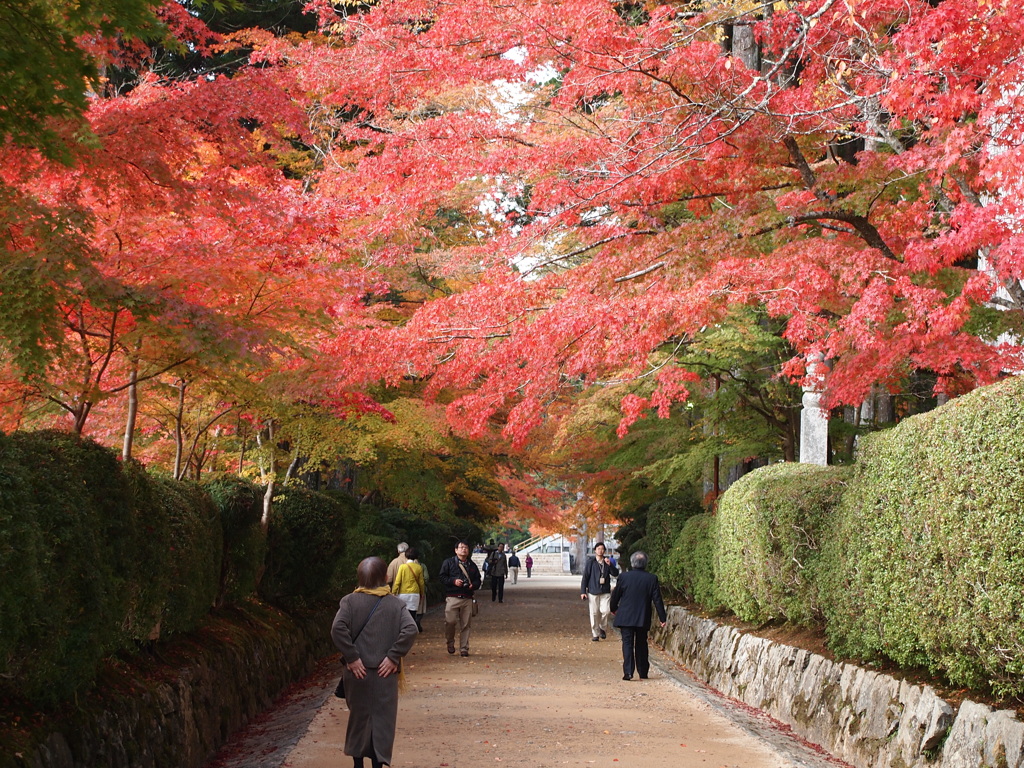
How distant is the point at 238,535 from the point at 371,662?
19.3 feet

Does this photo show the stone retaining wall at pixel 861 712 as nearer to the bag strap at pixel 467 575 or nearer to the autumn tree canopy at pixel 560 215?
the autumn tree canopy at pixel 560 215

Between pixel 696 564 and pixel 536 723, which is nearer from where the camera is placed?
pixel 536 723

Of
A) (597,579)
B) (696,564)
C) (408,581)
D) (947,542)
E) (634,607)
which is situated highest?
(947,542)

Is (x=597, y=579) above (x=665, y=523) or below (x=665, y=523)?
below

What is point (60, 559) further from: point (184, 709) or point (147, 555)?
point (184, 709)

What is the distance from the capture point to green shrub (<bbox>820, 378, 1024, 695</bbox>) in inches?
230

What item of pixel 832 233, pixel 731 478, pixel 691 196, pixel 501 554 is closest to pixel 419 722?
pixel 691 196

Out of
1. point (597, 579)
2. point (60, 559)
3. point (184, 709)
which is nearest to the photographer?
point (60, 559)

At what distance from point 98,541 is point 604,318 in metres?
6.93

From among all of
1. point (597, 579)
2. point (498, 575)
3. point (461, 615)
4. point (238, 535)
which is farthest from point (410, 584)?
point (498, 575)

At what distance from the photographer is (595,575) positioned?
16.7 m

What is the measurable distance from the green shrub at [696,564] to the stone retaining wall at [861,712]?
2.45 metres

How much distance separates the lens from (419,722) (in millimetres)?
9414

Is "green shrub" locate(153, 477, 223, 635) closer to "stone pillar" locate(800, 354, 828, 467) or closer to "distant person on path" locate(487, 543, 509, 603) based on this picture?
"stone pillar" locate(800, 354, 828, 467)
